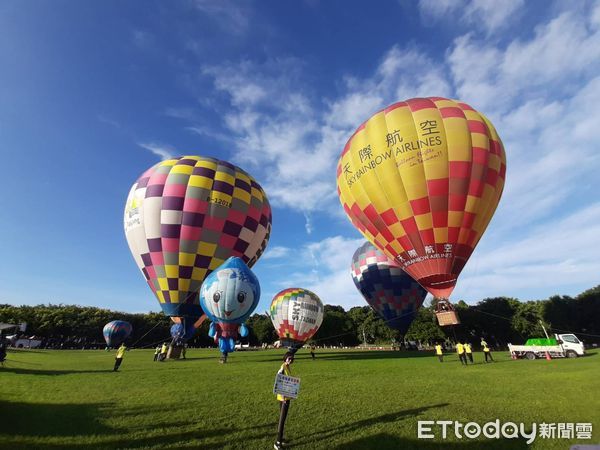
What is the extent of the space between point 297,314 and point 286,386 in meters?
21.2

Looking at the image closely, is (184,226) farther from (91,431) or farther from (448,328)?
(448,328)

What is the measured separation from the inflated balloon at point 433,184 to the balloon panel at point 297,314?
41.9ft

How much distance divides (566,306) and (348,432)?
6932cm

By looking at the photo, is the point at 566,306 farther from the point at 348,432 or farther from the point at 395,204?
the point at 348,432

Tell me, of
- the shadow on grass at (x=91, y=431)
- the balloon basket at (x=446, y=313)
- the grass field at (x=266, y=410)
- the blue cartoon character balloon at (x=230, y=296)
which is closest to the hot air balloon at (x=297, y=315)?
the blue cartoon character balloon at (x=230, y=296)

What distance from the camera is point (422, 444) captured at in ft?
21.3

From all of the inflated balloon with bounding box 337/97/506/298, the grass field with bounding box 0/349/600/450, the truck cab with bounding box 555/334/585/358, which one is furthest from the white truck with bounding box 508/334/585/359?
the inflated balloon with bounding box 337/97/506/298

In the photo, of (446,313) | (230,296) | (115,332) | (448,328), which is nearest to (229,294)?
(230,296)

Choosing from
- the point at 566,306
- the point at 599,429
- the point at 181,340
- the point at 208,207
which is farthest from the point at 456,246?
the point at 566,306

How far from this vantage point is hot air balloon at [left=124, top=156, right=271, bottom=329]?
22688 millimetres

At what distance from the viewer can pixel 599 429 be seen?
692 cm

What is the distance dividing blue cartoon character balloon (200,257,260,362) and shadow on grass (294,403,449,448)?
12688 mm

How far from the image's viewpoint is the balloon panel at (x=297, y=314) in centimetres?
2738

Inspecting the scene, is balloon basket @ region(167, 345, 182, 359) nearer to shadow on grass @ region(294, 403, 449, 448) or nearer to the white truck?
shadow on grass @ region(294, 403, 449, 448)
